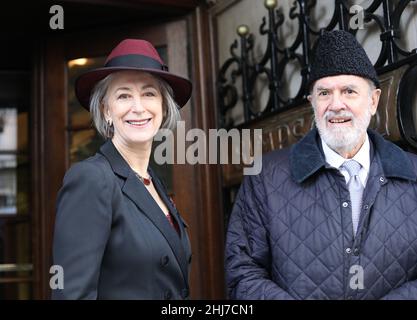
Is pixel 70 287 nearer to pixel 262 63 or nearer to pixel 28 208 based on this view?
pixel 262 63

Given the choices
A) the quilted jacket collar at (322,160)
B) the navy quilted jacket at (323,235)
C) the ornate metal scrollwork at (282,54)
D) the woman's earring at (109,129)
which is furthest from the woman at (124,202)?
the ornate metal scrollwork at (282,54)

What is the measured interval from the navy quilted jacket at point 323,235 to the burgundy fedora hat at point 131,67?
0.39 m

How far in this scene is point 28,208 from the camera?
365 centimetres

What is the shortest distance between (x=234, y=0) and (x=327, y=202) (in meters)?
1.42

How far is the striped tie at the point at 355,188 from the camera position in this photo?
1633mm

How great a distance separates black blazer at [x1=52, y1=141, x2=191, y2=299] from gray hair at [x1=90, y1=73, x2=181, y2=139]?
77 mm

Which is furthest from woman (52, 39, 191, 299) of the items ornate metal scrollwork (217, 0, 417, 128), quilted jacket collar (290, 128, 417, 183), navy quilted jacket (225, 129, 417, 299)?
ornate metal scrollwork (217, 0, 417, 128)

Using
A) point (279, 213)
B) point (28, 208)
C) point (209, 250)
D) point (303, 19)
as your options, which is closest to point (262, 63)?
point (303, 19)

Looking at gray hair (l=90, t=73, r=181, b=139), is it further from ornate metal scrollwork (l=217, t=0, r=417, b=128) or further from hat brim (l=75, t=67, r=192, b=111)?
ornate metal scrollwork (l=217, t=0, r=417, b=128)

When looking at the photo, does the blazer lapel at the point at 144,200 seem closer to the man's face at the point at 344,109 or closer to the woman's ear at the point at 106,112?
the woman's ear at the point at 106,112

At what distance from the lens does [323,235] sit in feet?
5.30

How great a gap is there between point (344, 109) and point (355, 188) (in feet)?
0.71

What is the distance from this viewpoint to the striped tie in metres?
1.63

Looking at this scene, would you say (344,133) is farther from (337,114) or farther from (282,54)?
(282,54)
